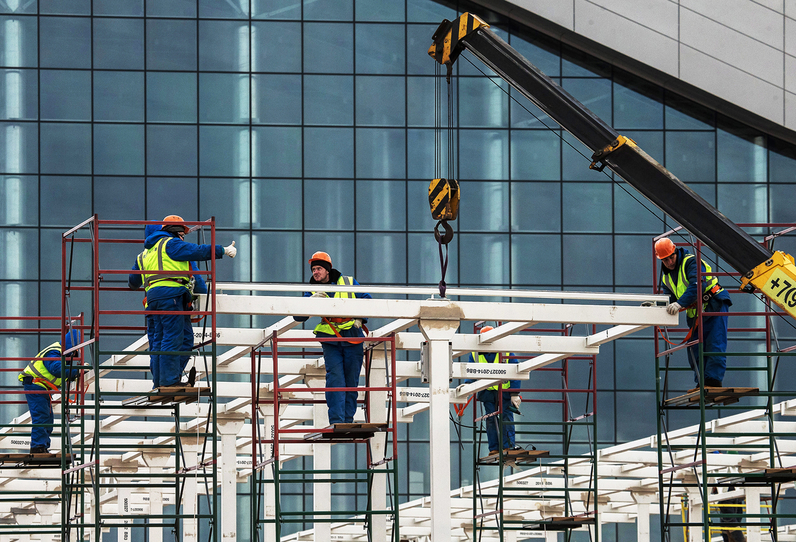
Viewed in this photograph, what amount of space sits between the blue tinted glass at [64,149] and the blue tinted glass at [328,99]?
6.77 metres

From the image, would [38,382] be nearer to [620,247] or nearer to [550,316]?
[550,316]

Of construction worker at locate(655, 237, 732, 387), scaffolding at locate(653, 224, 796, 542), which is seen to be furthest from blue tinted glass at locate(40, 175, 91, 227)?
construction worker at locate(655, 237, 732, 387)

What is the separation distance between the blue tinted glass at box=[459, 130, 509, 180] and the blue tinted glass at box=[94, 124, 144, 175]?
986cm

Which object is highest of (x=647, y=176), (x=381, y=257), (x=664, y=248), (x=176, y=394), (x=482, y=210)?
(x=482, y=210)

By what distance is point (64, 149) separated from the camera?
35469 millimetres

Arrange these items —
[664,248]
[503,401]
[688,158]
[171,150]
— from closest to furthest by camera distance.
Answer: [664,248] < [503,401] < [171,150] < [688,158]

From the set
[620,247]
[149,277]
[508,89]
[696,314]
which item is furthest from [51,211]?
[696,314]

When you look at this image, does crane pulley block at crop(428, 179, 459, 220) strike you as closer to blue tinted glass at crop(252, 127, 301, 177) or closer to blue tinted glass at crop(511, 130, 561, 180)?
blue tinted glass at crop(252, 127, 301, 177)

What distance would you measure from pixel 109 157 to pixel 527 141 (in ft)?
42.1

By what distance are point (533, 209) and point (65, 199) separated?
14.2 meters

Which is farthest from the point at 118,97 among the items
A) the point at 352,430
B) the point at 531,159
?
the point at 352,430

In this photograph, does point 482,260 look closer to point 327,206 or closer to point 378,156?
point 378,156

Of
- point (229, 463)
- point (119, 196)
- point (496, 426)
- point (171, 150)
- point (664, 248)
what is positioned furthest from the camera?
point (171, 150)

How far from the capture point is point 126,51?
35875 millimetres
